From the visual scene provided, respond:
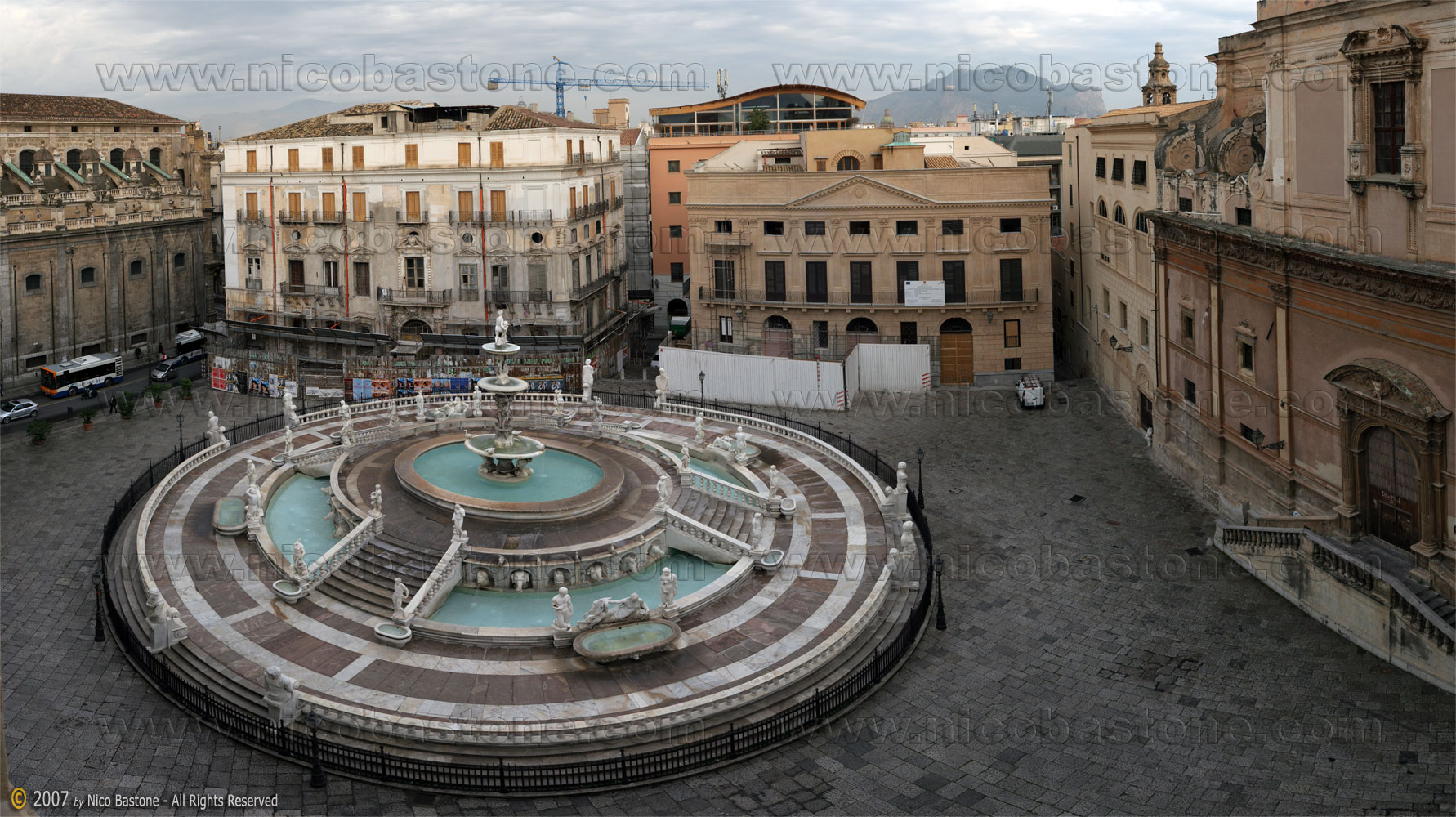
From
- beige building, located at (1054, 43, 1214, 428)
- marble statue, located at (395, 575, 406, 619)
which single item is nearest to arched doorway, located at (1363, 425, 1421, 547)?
beige building, located at (1054, 43, 1214, 428)

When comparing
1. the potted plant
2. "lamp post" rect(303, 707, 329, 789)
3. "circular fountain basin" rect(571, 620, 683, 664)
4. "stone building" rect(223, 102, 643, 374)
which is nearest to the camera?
"lamp post" rect(303, 707, 329, 789)

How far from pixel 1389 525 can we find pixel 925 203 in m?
27.8

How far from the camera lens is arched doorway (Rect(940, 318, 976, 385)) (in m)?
52.4

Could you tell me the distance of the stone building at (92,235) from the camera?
57969 millimetres

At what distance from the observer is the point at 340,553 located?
29.2m

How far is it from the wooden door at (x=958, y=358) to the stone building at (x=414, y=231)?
53.6 feet

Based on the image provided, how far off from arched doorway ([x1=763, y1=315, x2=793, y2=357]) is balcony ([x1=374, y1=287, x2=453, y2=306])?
14894mm

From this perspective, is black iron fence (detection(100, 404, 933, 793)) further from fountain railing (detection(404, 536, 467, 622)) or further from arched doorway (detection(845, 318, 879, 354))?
arched doorway (detection(845, 318, 879, 354))

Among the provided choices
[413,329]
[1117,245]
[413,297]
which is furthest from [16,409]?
[1117,245]

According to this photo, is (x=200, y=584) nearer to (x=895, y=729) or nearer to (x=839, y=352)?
(x=895, y=729)

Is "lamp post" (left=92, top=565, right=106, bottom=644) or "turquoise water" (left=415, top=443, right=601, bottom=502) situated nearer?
"lamp post" (left=92, top=565, right=106, bottom=644)

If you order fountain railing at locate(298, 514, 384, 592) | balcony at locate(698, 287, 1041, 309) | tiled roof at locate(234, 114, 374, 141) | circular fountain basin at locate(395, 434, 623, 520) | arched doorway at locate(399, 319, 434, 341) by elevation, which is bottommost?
fountain railing at locate(298, 514, 384, 592)

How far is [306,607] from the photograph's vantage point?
27.7 m

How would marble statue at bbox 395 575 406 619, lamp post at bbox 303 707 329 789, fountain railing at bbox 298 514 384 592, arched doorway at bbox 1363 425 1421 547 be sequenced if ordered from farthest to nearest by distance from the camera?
fountain railing at bbox 298 514 384 592, marble statue at bbox 395 575 406 619, arched doorway at bbox 1363 425 1421 547, lamp post at bbox 303 707 329 789
